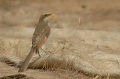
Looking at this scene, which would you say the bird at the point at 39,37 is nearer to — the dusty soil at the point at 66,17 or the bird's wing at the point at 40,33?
the bird's wing at the point at 40,33

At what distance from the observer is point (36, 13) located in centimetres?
1791

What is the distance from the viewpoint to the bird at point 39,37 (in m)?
6.78

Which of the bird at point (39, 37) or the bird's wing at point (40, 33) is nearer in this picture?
the bird at point (39, 37)

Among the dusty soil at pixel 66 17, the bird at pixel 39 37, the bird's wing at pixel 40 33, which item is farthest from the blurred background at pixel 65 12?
the bird's wing at pixel 40 33

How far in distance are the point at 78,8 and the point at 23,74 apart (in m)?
12.0

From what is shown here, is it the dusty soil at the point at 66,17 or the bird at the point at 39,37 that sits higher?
the dusty soil at the point at 66,17

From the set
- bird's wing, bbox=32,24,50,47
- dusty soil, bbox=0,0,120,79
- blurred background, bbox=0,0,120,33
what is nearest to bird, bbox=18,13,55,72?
bird's wing, bbox=32,24,50,47

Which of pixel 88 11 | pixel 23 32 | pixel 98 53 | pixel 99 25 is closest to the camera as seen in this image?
pixel 98 53

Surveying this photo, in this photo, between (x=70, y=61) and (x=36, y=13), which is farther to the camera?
(x=36, y=13)

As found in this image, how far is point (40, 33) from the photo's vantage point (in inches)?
287

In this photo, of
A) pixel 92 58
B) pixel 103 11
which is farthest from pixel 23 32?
pixel 103 11

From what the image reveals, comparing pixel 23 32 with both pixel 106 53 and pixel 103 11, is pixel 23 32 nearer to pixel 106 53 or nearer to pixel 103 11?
pixel 106 53

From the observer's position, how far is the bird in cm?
678

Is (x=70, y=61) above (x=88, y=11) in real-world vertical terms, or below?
below
